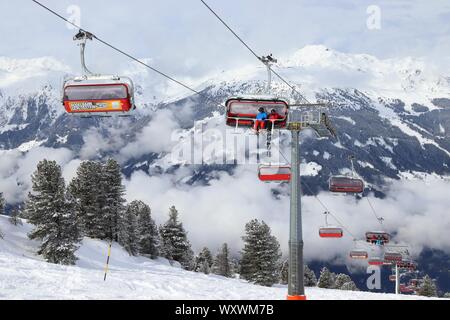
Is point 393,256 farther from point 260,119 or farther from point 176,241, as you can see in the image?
point 260,119

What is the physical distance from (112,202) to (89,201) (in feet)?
8.03

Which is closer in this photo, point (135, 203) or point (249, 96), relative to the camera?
point (249, 96)

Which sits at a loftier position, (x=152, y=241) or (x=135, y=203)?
(x=135, y=203)

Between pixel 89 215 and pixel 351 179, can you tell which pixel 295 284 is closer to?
pixel 351 179

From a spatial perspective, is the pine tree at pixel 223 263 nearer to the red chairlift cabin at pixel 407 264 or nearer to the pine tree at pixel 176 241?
the pine tree at pixel 176 241

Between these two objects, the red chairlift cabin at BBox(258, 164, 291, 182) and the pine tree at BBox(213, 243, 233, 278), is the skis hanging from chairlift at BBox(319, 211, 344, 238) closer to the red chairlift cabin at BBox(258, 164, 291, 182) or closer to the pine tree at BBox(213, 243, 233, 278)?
the red chairlift cabin at BBox(258, 164, 291, 182)

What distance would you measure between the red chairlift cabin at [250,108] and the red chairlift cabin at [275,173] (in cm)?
635

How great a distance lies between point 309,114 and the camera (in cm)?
2531

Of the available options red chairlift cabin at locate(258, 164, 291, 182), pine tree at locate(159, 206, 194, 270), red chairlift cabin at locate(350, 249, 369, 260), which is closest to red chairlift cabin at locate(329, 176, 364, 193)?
red chairlift cabin at locate(258, 164, 291, 182)

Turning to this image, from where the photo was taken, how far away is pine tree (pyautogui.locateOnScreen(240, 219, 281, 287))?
6244cm

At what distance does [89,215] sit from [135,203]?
20682 mm

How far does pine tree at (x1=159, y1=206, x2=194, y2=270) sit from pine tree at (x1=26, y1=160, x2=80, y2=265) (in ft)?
90.8

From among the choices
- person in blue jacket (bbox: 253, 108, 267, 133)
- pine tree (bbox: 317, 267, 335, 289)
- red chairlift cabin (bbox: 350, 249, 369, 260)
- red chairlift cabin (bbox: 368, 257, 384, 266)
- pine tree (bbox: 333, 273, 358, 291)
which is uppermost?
person in blue jacket (bbox: 253, 108, 267, 133)
